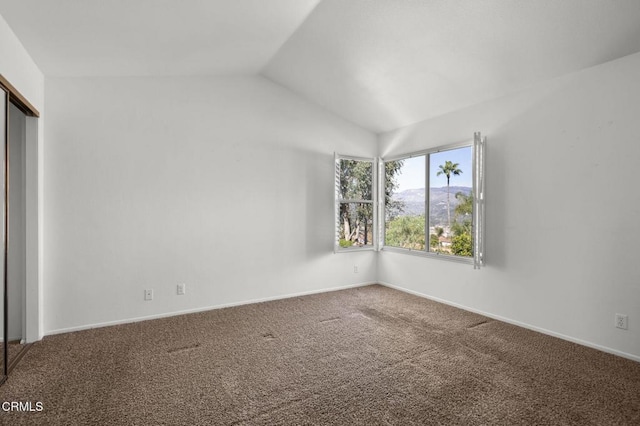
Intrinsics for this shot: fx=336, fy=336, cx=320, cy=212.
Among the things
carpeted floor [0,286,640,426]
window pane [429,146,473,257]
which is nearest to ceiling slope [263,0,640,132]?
window pane [429,146,473,257]

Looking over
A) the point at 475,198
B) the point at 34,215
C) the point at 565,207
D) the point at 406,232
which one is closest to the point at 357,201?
the point at 406,232

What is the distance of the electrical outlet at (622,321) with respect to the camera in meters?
2.79

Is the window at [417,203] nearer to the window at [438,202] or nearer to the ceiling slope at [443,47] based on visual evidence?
the window at [438,202]

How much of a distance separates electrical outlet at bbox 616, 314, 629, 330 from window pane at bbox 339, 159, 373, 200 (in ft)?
10.3

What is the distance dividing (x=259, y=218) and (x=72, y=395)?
2613mm

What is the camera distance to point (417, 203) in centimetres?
474

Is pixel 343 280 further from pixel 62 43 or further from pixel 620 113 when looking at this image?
pixel 62 43

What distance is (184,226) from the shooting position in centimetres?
394

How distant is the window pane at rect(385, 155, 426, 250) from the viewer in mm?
4688

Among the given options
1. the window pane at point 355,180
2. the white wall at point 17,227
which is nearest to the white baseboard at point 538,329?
the window pane at point 355,180

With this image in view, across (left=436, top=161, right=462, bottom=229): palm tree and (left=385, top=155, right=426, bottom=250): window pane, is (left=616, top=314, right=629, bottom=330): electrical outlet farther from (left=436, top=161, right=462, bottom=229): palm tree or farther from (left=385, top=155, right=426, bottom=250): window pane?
(left=385, top=155, right=426, bottom=250): window pane

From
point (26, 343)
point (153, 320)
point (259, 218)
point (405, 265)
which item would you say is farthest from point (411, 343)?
point (26, 343)

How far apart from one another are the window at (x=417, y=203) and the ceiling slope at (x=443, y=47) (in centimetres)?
69

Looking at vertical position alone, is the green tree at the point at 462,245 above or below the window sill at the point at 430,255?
above
